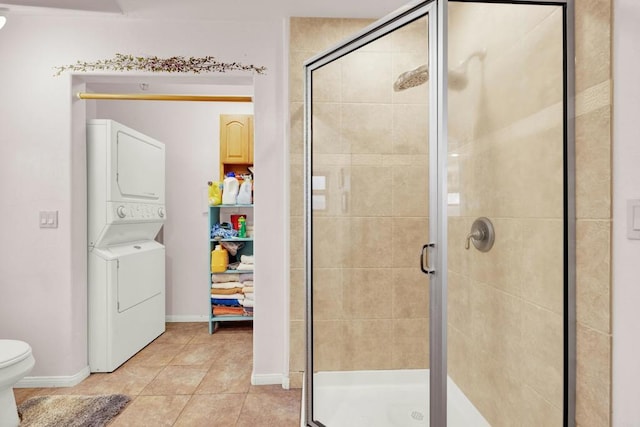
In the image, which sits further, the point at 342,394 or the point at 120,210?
the point at 120,210

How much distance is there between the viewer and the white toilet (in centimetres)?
179

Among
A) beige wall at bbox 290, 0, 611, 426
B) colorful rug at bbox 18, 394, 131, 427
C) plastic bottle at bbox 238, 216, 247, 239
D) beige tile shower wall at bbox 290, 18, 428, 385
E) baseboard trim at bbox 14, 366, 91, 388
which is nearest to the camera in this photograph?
beige wall at bbox 290, 0, 611, 426

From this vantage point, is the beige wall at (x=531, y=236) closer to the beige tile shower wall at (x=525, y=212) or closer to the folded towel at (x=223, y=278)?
the beige tile shower wall at (x=525, y=212)

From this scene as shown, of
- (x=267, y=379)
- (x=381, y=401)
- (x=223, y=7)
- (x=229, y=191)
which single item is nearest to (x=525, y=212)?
(x=381, y=401)

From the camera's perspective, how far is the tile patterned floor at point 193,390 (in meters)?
2.01

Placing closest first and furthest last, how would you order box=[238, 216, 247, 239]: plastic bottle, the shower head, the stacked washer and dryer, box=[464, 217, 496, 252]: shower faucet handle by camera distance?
the shower head
box=[464, 217, 496, 252]: shower faucet handle
the stacked washer and dryer
box=[238, 216, 247, 239]: plastic bottle

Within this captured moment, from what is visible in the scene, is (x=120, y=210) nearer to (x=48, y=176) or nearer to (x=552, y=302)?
(x=48, y=176)

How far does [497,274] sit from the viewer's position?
156cm

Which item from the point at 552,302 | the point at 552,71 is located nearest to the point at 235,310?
the point at 552,302

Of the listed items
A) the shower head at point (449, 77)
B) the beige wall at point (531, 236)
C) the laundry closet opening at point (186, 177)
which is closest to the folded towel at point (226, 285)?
the laundry closet opening at point (186, 177)

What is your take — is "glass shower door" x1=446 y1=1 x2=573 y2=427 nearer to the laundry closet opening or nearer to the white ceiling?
the white ceiling

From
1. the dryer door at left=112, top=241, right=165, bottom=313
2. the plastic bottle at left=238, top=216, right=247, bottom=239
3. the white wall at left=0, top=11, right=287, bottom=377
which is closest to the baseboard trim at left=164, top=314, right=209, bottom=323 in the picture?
the dryer door at left=112, top=241, right=165, bottom=313

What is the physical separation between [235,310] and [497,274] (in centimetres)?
251

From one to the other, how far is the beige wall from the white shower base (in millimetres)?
102
